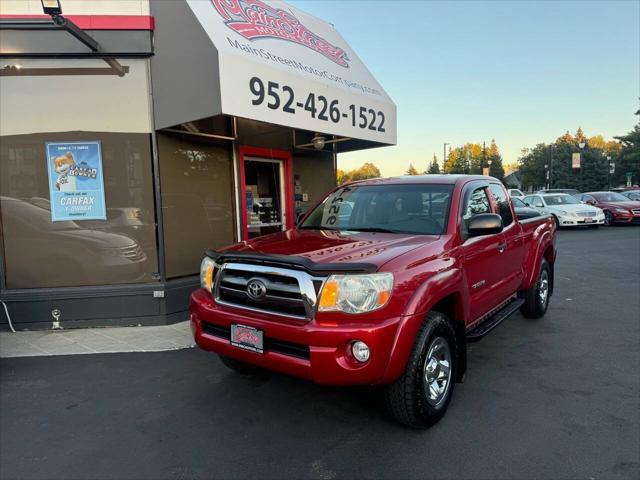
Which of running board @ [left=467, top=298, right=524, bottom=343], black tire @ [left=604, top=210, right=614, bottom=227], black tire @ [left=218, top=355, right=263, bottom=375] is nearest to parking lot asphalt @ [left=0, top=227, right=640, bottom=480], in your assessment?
black tire @ [left=218, top=355, right=263, bottom=375]

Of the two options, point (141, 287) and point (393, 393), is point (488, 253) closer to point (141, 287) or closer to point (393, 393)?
point (393, 393)

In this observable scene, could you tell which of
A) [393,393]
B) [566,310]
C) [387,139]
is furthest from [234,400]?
[387,139]

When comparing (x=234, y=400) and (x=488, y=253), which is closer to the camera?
(x=234, y=400)

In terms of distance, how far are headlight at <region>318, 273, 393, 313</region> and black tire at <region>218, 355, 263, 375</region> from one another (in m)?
1.58

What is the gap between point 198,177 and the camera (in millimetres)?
6652

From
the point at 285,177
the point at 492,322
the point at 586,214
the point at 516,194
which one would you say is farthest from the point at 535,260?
the point at 516,194

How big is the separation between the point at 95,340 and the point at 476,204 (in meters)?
4.75

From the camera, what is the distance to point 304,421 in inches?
130

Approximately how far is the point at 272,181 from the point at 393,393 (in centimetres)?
609

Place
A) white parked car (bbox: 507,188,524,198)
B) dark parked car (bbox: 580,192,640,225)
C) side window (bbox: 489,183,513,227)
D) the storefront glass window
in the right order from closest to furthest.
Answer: side window (bbox: 489,183,513,227), the storefront glass window, dark parked car (bbox: 580,192,640,225), white parked car (bbox: 507,188,524,198)

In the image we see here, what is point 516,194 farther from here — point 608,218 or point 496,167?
point 496,167

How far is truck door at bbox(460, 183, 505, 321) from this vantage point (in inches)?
148

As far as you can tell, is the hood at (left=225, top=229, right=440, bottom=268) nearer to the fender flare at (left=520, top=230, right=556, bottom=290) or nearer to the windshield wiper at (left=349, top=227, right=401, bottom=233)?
the windshield wiper at (left=349, top=227, right=401, bottom=233)

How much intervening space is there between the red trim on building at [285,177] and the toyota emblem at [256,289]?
4.57 metres
